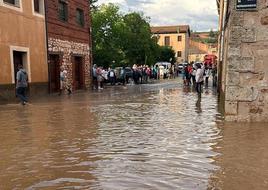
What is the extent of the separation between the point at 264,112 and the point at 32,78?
1323cm

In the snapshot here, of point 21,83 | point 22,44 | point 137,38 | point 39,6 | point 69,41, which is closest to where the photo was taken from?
point 21,83

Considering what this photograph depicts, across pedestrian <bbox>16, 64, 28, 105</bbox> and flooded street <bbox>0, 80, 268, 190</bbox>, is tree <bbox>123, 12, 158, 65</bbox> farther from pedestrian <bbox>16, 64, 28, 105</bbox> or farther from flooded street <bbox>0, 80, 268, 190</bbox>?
flooded street <bbox>0, 80, 268, 190</bbox>

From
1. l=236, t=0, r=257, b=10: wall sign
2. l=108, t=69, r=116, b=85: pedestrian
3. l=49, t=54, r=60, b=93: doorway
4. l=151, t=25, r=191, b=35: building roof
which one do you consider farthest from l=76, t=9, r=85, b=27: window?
l=151, t=25, r=191, b=35: building roof

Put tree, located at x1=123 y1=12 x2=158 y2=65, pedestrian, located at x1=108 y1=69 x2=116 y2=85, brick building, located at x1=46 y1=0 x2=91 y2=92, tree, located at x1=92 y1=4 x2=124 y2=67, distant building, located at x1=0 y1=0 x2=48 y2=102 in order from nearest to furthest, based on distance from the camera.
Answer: distant building, located at x1=0 y1=0 x2=48 y2=102 < brick building, located at x1=46 y1=0 x2=91 y2=92 < pedestrian, located at x1=108 y1=69 x2=116 y2=85 < tree, located at x1=92 y1=4 x2=124 y2=67 < tree, located at x1=123 y1=12 x2=158 y2=65

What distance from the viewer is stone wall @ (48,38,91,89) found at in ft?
70.5

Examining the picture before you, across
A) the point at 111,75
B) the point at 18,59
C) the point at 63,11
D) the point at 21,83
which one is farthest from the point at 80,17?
the point at 21,83

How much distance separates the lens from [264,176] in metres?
4.97

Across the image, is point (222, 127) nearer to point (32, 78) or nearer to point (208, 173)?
point (208, 173)

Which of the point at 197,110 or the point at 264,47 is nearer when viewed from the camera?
the point at 264,47

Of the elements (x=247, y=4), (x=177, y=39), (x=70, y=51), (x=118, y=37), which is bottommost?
(x=70, y=51)

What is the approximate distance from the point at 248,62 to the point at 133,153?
407cm

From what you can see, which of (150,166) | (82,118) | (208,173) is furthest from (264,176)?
(82,118)

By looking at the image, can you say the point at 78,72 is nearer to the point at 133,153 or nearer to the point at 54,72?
the point at 54,72

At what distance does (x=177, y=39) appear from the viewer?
8138 cm
